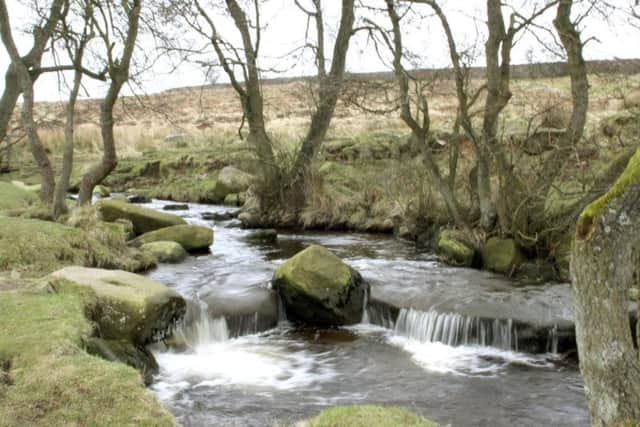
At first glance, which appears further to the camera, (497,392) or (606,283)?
(497,392)

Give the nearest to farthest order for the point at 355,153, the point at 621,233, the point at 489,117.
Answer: the point at 621,233 < the point at 489,117 < the point at 355,153

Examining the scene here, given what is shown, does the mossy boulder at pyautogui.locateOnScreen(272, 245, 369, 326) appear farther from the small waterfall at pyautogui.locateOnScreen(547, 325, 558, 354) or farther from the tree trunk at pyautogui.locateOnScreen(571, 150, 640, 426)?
the tree trunk at pyautogui.locateOnScreen(571, 150, 640, 426)

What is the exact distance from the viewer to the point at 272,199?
18641mm

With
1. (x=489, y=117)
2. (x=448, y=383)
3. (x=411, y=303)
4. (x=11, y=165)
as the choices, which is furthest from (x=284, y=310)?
(x=11, y=165)

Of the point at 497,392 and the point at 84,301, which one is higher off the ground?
the point at 84,301

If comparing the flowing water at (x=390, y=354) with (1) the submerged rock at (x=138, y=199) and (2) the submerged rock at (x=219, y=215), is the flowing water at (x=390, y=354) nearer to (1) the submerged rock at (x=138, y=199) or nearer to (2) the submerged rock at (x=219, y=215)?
(2) the submerged rock at (x=219, y=215)

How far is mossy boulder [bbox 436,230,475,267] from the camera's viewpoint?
1244 cm

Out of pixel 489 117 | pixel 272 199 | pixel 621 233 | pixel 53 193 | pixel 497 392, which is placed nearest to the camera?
pixel 621 233

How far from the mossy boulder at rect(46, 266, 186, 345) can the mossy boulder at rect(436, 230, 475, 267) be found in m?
6.06

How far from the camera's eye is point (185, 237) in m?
14.2

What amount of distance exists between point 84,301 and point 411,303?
4.85 metres

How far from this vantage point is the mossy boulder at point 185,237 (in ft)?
46.3

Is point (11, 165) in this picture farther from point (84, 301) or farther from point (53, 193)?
point (84, 301)

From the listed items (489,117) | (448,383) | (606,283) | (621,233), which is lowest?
(448,383)
